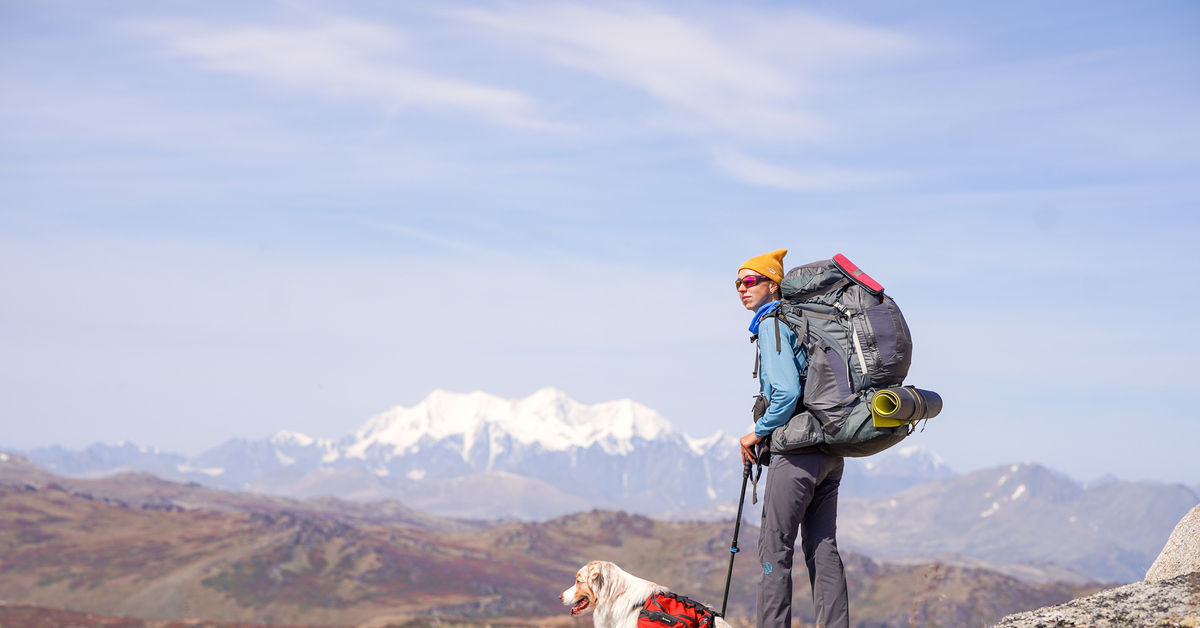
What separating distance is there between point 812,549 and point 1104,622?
2.73 meters

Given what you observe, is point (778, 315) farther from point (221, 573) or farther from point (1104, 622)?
point (221, 573)

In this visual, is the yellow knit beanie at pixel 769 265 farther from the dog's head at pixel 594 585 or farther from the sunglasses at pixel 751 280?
the dog's head at pixel 594 585

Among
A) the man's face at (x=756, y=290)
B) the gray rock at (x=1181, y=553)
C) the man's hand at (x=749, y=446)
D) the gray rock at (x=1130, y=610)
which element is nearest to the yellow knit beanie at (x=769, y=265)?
the man's face at (x=756, y=290)

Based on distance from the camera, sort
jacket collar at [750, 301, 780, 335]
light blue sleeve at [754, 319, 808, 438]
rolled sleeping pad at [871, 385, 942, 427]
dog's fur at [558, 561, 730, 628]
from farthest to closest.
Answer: jacket collar at [750, 301, 780, 335]
dog's fur at [558, 561, 730, 628]
light blue sleeve at [754, 319, 808, 438]
rolled sleeping pad at [871, 385, 942, 427]

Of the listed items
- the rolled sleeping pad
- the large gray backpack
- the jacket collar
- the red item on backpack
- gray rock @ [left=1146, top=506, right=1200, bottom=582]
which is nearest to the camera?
the rolled sleeping pad

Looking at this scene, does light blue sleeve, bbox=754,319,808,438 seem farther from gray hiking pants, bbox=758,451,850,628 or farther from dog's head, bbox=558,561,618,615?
dog's head, bbox=558,561,618,615

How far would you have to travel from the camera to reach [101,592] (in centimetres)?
15825

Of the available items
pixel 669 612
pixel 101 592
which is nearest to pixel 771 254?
pixel 669 612

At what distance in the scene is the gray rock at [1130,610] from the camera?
8.08 m

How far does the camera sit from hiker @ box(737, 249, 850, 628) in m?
8.21

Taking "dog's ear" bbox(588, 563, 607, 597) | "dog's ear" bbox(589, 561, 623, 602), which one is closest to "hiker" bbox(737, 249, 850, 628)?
"dog's ear" bbox(589, 561, 623, 602)

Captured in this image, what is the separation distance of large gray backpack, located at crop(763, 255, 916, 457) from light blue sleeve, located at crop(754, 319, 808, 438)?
0.09 metres

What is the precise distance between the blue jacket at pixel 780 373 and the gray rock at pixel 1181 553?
6461 millimetres

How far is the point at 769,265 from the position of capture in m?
8.81
